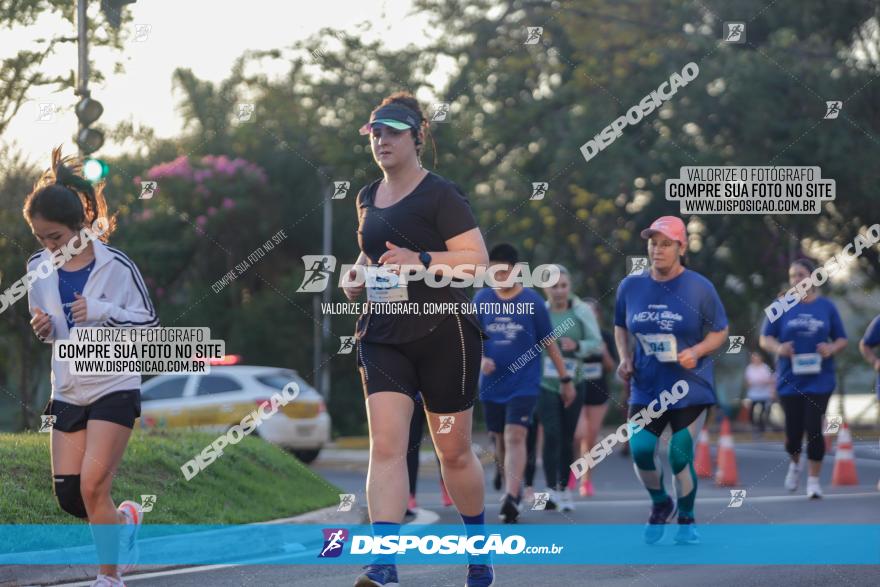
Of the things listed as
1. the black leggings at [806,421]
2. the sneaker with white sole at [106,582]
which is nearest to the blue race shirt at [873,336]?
the black leggings at [806,421]

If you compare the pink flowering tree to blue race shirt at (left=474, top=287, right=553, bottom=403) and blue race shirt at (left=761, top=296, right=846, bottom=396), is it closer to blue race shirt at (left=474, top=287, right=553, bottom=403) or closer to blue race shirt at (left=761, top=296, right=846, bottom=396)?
blue race shirt at (left=761, top=296, right=846, bottom=396)

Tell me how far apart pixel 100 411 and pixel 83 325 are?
15.4 inches

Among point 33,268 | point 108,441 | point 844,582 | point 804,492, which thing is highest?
Result: point 33,268

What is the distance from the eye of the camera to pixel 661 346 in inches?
380

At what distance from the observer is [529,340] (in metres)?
11.8

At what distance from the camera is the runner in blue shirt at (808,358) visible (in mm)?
13484

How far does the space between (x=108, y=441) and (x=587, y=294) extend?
84.8 ft

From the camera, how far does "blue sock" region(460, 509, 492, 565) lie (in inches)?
272

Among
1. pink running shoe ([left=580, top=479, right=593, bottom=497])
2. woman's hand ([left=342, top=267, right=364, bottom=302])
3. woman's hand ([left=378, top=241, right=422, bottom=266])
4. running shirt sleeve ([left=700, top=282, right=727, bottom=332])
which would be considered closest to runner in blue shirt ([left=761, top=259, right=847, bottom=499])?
pink running shoe ([left=580, top=479, right=593, bottom=497])

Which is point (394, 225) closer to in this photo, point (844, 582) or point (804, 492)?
point (844, 582)

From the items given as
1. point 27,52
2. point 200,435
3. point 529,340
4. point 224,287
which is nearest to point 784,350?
point 529,340

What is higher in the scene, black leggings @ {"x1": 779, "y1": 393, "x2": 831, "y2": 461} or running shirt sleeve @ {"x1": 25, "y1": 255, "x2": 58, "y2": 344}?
running shirt sleeve @ {"x1": 25, "y1": 255, "x2": 58, "y2": 344}

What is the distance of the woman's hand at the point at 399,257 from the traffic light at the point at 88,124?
634 cm

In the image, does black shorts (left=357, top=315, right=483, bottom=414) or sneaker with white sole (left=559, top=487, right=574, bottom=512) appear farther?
sneaker with white sole (left=559, top=487, right=574, bottom=512)
